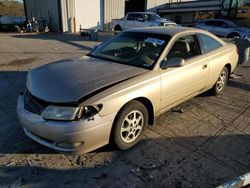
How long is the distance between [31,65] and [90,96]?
5.63 meters

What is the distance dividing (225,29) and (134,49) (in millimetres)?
13093

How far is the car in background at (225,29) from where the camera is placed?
14273mm

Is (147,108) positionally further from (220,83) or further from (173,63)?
(220,83)

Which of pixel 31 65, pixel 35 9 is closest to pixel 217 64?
pixel 31 65

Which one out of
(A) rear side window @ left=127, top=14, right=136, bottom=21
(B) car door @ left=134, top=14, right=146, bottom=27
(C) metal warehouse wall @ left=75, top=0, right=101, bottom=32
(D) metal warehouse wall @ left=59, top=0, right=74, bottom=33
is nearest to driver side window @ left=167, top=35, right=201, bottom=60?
(B) car door @ left=134, top=14, right=146, bottom=27

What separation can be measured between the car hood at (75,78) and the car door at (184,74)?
49cm

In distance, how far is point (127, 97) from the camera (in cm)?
295

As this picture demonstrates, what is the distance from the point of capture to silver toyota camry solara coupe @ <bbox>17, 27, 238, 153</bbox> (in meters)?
2.67

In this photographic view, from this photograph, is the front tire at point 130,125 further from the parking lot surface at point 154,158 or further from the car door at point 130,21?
the car door at point 130,21

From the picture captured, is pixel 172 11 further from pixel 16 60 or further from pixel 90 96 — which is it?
pixel 90 96

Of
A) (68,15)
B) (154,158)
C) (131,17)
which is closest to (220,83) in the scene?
(154,158)

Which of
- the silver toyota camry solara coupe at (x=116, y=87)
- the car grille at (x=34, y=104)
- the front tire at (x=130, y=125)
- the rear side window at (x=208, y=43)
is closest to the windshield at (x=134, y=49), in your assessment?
the silver toyota camry solara coupe at (x=116, y=87)

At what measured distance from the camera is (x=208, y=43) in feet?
15.0

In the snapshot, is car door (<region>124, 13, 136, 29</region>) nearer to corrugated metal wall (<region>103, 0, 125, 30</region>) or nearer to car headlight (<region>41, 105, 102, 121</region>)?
corrugated metal wall (<region>103, 0, 125, 30</region>)
